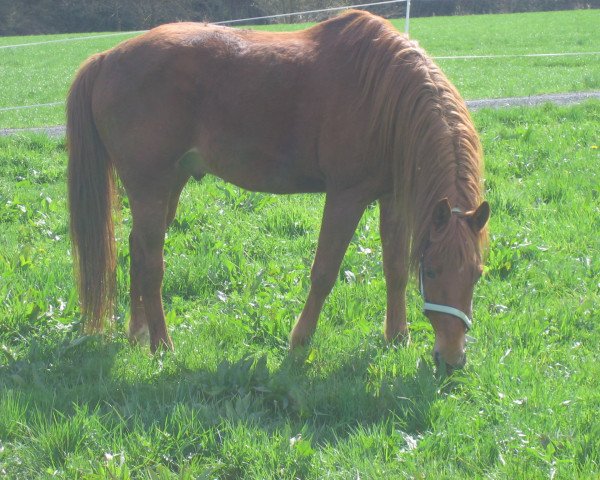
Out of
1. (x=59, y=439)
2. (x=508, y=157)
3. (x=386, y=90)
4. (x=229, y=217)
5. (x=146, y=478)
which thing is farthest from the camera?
(x=508, y=157)


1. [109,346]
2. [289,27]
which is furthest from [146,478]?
[289,27]

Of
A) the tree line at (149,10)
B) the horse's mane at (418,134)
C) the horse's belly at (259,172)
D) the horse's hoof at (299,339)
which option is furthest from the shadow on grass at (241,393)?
the tree line at (149,10)

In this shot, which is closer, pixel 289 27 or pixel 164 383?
pixel 164 383

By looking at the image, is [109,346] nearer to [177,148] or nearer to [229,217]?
[177,148]

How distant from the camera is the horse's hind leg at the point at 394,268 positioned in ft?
13.8

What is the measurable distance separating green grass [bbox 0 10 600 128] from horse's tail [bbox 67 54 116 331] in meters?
7.95

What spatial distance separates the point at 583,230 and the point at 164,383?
354cm

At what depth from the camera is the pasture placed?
2.95 m

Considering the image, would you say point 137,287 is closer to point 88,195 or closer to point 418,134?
point 88,195

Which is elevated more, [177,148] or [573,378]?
[177,148]

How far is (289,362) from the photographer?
3.84m

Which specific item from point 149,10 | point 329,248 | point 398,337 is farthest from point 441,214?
point 149,10

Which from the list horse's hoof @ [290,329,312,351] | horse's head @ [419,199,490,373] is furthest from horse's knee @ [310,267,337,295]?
horse's head @ [419,199,490,373]

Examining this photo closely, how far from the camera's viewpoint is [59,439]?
3.03 m
